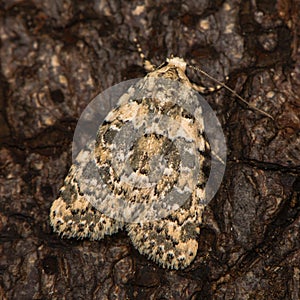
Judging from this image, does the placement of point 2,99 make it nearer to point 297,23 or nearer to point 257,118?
point 257,118

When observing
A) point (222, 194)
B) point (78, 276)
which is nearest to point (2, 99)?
point (78, 276)

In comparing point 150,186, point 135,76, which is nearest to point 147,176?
point 150,186

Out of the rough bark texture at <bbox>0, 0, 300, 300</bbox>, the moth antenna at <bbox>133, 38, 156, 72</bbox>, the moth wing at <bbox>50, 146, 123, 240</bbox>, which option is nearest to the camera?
the rough bark texture at <bbox>0, 0, 300, 300</bbox>

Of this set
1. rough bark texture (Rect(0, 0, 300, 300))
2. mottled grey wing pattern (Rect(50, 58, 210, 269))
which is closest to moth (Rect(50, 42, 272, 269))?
mottled grey wing pattern (Rect(50, 58, 210, 269))

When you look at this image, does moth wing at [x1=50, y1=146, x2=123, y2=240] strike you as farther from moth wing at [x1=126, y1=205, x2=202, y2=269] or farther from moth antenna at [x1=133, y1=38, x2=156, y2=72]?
moth antenna at [x1=133, y1=38, x2=156, y2=72]

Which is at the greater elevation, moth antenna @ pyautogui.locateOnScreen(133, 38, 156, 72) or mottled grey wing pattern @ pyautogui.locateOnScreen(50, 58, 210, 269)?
moth antenna @ pyautogui.locateOnScreen(133, 38, 156, 72)

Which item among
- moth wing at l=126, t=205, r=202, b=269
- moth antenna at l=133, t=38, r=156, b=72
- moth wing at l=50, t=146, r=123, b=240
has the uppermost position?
moth antenna at l=133, t=38, r=156, b=72
